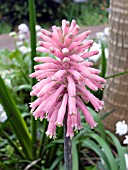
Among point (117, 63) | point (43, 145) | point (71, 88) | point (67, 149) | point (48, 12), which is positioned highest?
point (48, 12)

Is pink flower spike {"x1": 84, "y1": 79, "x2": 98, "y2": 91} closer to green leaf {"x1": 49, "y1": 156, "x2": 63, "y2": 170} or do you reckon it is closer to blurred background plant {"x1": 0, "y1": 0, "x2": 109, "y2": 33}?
green leaf {"x1": 49, "y1": 156, "x2": 63, "y2": 170}

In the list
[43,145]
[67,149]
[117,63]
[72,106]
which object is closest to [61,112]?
[72,106]

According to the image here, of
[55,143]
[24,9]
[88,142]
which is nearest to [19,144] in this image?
[55,143]

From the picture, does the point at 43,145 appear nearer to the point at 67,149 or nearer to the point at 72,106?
the point at 67,149

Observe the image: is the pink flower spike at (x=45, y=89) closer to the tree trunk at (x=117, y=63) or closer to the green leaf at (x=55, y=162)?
the green leaf at (x=55, y=162)

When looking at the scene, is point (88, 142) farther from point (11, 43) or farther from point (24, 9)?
point (24, 9)

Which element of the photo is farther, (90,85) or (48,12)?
(48,12)
